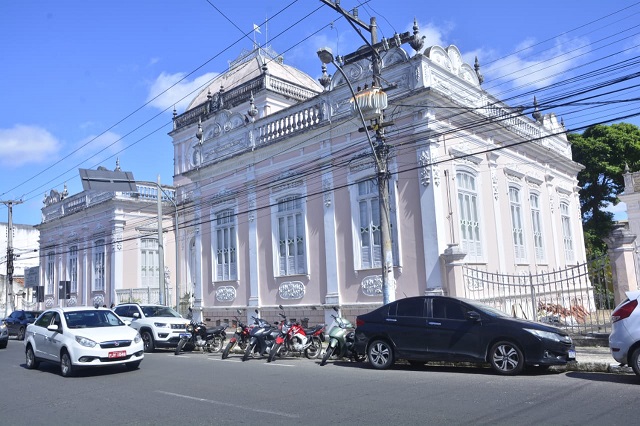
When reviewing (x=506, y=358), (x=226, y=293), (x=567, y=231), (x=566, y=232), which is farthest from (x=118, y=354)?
(x=567, y=231)

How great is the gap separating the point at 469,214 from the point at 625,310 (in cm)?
852

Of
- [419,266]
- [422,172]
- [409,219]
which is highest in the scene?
[422,172]

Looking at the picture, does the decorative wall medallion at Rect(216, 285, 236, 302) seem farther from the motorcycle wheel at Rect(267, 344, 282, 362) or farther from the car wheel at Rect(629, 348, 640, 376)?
the car wheel at Rect(629, 348, 640, 376)

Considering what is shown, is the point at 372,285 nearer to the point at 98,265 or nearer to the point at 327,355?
the point at 327,355

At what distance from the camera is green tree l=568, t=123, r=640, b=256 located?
32.7 metres

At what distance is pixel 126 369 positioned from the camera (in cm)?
1288

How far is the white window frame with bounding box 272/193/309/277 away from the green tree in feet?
67.7

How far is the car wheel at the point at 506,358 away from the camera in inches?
381

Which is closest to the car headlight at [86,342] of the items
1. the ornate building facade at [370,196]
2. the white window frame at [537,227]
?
the ornate building facade at [370,196]

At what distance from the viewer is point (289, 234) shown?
773 inches

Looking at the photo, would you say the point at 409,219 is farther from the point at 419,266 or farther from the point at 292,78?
the point at 292,78

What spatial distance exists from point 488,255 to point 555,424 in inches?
451

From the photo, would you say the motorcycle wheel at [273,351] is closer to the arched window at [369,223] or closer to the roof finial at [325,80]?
the arched window at [369,223]

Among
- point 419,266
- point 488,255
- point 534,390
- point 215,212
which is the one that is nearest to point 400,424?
point 534,390
